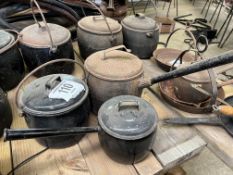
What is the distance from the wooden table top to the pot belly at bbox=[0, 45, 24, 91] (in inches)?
5.7

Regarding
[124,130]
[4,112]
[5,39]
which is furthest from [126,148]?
[5,39]

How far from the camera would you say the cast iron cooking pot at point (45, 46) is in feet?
3.19

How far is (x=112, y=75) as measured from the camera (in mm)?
817

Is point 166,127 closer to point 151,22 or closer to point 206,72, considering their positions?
point 206,72

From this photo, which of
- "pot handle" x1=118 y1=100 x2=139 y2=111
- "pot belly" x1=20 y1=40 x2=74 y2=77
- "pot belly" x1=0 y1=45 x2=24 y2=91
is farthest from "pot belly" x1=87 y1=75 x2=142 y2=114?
"pot belly" x1=0 y1=45 x2=24 y2=91

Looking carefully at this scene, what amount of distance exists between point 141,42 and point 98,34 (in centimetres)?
28

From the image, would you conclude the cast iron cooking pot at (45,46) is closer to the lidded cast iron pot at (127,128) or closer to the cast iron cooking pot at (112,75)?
the cast iron cooking pot at (112,75)

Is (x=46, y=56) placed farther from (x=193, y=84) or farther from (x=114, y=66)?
(x=193, y=84)

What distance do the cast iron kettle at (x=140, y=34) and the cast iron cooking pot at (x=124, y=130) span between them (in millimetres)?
581

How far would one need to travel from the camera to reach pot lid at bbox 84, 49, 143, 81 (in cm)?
82

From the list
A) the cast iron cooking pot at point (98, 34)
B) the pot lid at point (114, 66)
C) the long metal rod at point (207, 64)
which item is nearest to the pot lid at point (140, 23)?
the cast iron cooking pot at point (98, 34)

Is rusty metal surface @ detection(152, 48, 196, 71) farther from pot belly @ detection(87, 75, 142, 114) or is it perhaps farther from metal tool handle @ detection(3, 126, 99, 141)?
metal tool handle @ detection(3, 126, 99, 141)

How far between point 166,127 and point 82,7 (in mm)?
1157

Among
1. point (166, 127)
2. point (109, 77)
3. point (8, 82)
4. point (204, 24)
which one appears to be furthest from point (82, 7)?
point (204, 24)
